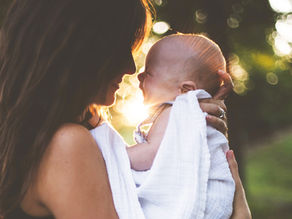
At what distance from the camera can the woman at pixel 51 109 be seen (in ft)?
4.64

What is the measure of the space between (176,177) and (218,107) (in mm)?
434

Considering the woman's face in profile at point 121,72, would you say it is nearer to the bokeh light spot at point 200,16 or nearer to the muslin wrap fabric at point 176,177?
the muslin wrap fabric at point 176,177

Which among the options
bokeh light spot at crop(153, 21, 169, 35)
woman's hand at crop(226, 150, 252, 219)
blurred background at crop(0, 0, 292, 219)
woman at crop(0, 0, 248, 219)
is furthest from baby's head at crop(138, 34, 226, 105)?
bokeh light spot at crop(153, 21, 169, 35)

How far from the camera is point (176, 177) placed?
164cm

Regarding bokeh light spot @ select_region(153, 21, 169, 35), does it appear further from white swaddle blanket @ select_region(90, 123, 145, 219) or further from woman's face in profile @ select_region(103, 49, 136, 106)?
white swaddle blanket @ select_region(90, 123, 145, 219)

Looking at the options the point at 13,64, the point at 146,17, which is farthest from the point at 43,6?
the point at 146,17

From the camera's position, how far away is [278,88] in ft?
54.9

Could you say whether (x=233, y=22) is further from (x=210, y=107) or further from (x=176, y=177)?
(x=176, y=177)

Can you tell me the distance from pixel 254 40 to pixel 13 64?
17.4ft

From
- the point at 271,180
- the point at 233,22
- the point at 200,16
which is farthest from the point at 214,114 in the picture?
the point at 271,180

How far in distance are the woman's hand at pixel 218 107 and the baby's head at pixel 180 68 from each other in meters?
0.04

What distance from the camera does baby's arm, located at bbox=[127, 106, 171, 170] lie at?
171 centimetres

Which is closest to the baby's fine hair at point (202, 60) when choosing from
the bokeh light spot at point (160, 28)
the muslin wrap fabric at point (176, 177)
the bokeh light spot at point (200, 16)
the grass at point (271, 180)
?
the muslin wrap fabric at point (176, 177)

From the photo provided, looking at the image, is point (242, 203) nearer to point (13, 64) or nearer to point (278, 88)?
point (13, 64)
